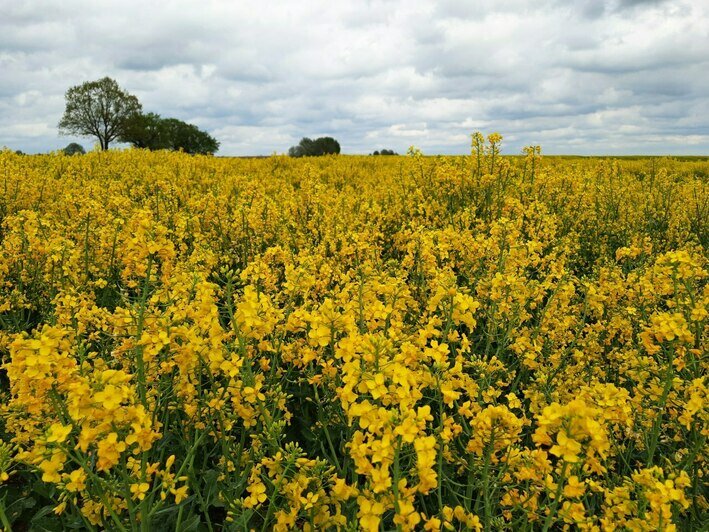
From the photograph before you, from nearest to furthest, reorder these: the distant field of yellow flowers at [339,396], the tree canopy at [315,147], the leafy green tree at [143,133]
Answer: the distant field of yellow flowers at [339,396]
the tree canopy at [315,147]
the leafy green tree at [143,133]

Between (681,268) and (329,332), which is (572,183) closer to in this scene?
(681,268)

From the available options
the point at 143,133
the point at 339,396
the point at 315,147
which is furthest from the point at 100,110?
the point at 339,396

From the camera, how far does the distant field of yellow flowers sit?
5.40 feet

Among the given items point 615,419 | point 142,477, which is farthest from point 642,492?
point 142,477

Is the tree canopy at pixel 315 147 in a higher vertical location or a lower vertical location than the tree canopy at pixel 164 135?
lower

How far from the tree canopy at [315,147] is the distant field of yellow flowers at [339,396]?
28727 millimetres

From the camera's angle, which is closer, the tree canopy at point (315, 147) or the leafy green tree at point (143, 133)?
the tree canopy at point (315, 147)

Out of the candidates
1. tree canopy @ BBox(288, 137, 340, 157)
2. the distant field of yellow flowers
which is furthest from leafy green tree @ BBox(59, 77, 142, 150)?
the distant field of yellow flowers

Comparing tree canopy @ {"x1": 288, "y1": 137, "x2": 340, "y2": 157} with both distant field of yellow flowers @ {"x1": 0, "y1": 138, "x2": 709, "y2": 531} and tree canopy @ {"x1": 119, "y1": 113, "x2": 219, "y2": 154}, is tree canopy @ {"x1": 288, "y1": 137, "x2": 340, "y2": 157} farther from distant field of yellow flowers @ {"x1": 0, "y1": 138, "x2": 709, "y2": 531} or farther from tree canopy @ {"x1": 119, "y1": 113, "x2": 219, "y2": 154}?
distant field of yellow flowers @ {"x1": 0, "y1": 138, "x2": 709, "y2": 531}

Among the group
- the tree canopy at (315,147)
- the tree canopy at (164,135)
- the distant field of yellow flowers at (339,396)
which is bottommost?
the distant field of yellow flowers at (339,396)

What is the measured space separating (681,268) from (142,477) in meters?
3.01

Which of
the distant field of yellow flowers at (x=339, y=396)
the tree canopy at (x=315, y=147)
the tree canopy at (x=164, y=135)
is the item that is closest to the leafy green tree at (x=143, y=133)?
the tree canopy at (x=164, y=135)

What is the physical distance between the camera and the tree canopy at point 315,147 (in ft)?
108

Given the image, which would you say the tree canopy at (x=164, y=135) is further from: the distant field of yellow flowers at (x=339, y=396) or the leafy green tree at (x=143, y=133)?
the distant field of yellow flowers at (x=339, y=396)
